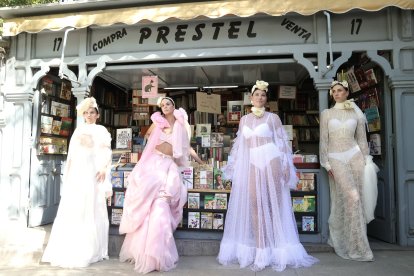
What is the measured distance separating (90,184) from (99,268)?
35.6 inches

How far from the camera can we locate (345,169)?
3787 mm

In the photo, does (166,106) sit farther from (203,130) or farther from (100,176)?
(203,130)

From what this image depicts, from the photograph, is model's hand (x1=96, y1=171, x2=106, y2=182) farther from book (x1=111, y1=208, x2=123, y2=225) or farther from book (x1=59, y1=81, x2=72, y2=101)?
book (x1=59, y1=81, x2=72, y2=101)

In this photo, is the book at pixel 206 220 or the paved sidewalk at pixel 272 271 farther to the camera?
the book at pixel 206 220

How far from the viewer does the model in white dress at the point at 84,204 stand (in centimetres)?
362

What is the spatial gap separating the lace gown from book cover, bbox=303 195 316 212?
265mm

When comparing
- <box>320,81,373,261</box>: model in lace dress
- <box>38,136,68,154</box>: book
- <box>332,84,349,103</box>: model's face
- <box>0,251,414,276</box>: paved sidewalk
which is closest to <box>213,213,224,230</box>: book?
<box>0,251,414,276</box>: paved sidewalk

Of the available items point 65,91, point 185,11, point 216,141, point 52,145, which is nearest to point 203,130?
point 216,141

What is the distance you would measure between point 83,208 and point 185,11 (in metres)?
2.73

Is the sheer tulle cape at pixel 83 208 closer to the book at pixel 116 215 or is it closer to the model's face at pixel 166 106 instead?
the book at pixel 116 215

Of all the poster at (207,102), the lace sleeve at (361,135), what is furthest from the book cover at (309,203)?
the poster at (207,102)

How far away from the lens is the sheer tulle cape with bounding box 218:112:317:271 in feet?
11.3

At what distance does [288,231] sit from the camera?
3.49 meters

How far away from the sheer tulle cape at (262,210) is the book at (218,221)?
0.63 meters
